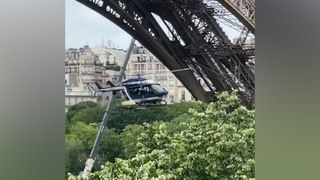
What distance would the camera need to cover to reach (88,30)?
207 cm

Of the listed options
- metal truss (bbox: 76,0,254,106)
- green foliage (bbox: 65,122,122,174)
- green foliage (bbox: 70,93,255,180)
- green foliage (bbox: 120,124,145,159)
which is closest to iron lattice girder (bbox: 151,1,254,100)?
metal truss (bbox: 76,0,254,106)

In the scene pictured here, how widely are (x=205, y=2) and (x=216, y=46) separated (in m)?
0.23

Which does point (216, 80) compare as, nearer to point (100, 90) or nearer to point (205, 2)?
point (205, 2)

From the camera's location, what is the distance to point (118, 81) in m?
2.05

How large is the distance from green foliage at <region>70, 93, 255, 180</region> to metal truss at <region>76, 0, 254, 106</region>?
8 centimetres

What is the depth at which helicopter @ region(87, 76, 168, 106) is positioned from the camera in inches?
78.8

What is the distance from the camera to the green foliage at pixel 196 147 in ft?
6.31
